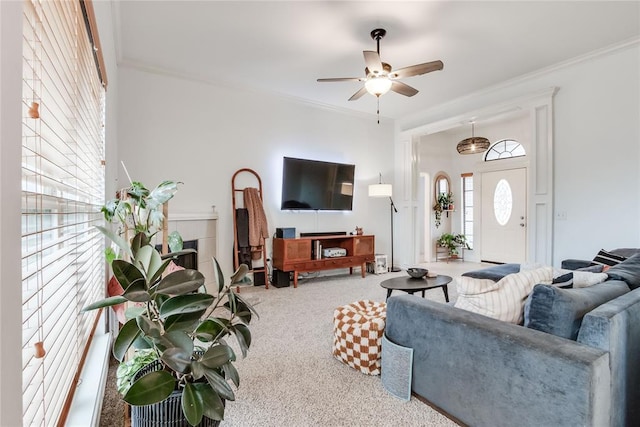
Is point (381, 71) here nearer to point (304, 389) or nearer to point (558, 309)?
point (558, 309)

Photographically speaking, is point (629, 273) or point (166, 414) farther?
point (629, 273)

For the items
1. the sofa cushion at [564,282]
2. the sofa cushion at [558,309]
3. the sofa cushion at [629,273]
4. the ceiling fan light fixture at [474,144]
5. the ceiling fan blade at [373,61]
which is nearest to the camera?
the sofa cushion at [558,309]

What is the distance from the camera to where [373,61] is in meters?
2.74

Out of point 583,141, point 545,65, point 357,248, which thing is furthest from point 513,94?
point 357,248

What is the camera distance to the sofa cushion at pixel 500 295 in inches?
61.7

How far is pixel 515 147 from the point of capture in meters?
6.31

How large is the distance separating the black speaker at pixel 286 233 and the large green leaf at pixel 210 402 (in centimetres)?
369

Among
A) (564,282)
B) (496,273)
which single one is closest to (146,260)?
(564,282)

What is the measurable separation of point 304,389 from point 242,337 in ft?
3.97

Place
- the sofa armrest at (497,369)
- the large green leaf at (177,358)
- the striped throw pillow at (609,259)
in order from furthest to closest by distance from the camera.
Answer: the striped throw pillow at (609,259)
the sofa armrest at (497,369)
the large green leaf at (177,358)

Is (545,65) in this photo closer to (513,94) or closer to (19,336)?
(513,94)

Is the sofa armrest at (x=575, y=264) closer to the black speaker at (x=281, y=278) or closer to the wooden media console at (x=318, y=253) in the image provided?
the wooden media console at (x=318, y=253)

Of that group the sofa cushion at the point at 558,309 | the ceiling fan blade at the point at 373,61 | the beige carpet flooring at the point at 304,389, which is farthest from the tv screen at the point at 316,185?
the sofa cushion at the point at 558,309

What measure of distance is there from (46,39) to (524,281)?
216 centimetres
